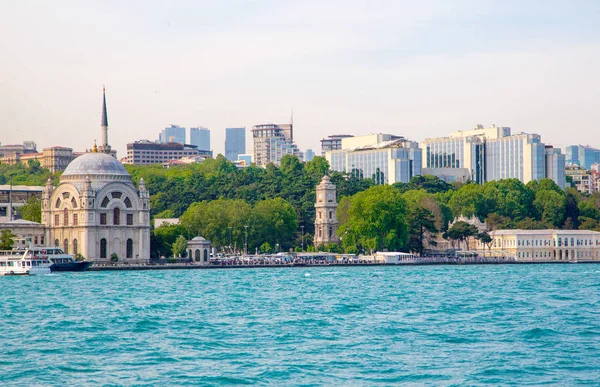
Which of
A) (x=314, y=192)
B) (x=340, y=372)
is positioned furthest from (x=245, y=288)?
(x=314, y=192)

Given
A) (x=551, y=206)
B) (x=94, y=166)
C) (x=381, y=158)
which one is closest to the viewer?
(x=94, y=166)

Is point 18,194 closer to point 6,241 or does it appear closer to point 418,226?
point 6,241

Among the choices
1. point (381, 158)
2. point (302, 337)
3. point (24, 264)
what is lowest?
point (302, 337)

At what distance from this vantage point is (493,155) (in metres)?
160

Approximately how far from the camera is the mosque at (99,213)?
298 ft

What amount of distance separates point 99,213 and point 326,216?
25.1 m

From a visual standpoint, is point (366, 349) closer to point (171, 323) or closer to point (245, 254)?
point (171, 323)

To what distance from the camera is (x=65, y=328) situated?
36.5 m

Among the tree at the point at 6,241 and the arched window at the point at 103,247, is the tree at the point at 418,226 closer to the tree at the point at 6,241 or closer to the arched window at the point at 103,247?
the arched window at the point at 103,247

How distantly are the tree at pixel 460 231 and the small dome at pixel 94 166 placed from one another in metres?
33.9

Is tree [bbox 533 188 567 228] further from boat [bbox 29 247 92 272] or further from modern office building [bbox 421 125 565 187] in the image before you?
boat [bbox 29 247 92 272]

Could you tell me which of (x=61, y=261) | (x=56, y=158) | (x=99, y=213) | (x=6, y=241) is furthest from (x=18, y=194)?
(x=56, y=158)

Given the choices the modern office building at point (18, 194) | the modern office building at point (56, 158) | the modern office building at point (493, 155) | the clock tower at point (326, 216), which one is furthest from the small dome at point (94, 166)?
the modern office building at point (56, 158)

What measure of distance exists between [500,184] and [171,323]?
3762 inches
